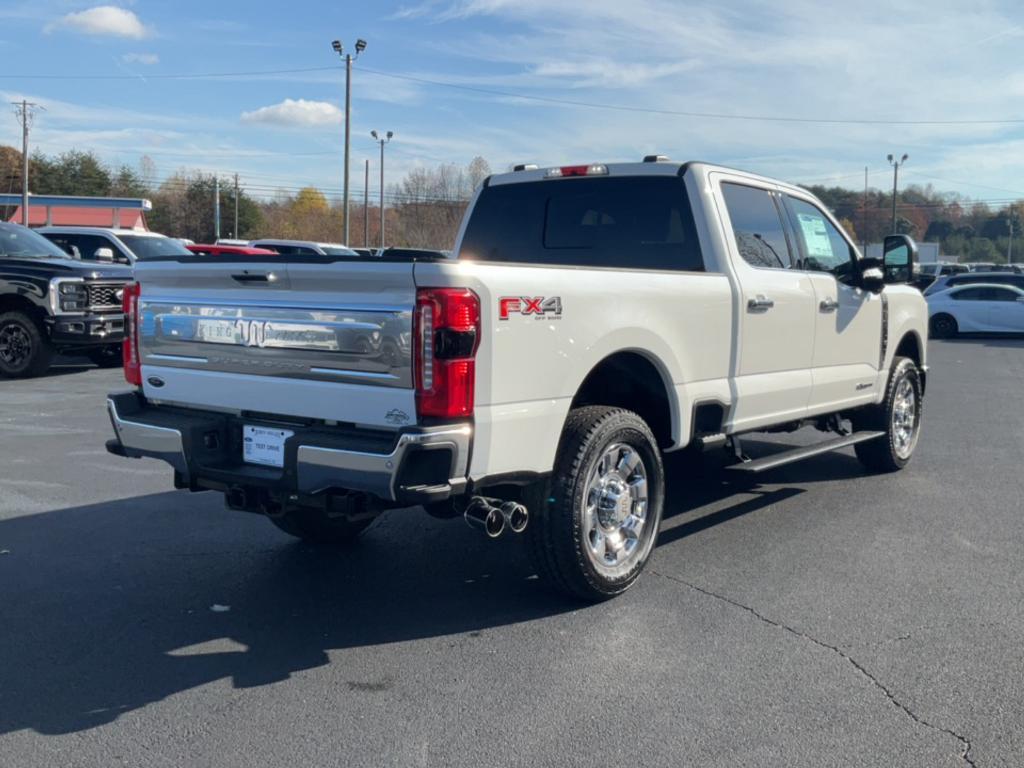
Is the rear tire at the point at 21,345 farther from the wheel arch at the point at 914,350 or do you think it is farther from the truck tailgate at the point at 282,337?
the wheel arch at the point at 914,350

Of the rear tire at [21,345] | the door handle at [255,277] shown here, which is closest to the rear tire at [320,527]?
the door handle at [255,277]

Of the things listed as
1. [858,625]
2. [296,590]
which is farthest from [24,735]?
[858,625]

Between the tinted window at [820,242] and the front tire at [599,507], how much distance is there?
2.45m

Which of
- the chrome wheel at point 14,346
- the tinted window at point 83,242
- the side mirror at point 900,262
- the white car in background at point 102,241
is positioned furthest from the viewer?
the tinted window at point 83,242

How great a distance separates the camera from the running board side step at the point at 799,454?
603cm

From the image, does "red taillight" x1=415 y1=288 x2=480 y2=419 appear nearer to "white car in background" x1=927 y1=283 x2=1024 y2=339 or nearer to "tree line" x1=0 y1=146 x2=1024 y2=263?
"white car in background" x1=927 y1=283 x2=1024 y2=339

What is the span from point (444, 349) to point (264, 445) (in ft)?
3.35

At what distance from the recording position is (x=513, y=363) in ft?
13.9

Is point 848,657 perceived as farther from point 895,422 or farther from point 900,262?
point 895,422

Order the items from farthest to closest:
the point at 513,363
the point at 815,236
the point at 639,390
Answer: the point at 815,236 < the point at 639,390 < the point at 513,363

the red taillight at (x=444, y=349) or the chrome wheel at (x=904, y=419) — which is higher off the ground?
the red taillight at (x=444, y=349)

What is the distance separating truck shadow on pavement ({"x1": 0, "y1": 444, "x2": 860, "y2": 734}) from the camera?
4.08 m

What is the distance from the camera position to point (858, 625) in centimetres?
469

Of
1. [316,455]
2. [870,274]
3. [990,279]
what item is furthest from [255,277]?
[990,279]
